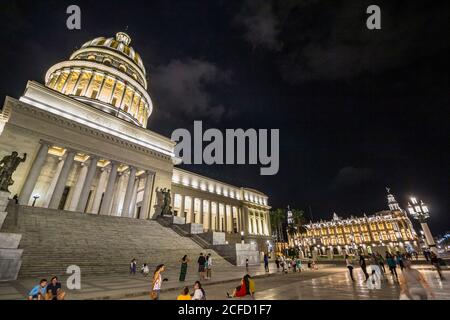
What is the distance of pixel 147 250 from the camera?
55.7ft

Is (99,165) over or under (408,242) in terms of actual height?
over

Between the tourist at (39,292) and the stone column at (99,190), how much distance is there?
24.4m

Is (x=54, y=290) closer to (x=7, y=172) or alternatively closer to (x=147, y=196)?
(x=7, y=172)

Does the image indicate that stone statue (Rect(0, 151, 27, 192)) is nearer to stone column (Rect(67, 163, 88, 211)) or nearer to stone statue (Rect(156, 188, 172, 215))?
stone column (Rect(67, 163, 88, 211))

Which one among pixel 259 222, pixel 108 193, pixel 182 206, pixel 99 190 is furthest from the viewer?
pixel 259 222

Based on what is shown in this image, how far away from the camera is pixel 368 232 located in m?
96.3

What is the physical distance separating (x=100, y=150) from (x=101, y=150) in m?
0.13

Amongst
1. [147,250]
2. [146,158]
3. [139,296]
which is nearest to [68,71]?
[146,158]

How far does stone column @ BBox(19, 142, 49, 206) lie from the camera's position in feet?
68.3

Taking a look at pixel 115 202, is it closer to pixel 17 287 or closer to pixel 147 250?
pixel 147 250

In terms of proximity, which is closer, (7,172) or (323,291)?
(323,291)

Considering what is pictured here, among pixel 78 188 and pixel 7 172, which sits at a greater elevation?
pixel 78 188

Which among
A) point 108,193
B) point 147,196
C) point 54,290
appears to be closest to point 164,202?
point 147,196
